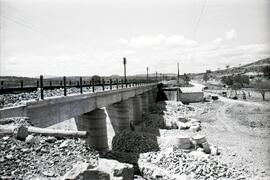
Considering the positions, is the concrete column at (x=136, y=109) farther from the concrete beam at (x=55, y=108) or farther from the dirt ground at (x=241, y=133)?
the concrete beam at (x=55, y=108)

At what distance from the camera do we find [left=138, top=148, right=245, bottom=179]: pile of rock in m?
14.4

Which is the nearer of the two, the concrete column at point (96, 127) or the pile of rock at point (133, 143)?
the concrete column at point (96, 127)

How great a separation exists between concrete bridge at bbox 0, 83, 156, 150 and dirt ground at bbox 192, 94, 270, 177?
9.41 meters

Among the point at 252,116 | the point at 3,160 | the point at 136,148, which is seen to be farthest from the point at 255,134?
the point at 3,160

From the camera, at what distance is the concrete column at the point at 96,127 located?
719 inches

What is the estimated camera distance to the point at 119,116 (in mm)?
27312

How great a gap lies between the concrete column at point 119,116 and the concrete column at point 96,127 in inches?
308

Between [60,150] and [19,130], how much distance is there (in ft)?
4.49

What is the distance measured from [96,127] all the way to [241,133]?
18219mm

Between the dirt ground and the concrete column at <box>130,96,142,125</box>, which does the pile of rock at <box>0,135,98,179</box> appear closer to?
the dirt ground

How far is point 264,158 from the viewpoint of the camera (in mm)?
18219

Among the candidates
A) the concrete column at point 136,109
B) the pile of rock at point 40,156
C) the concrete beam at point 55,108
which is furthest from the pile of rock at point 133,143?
the pile of rock at point 40,156

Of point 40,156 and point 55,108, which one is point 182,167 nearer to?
point 55,108

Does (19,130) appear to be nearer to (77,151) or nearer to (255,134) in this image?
(77,151)
